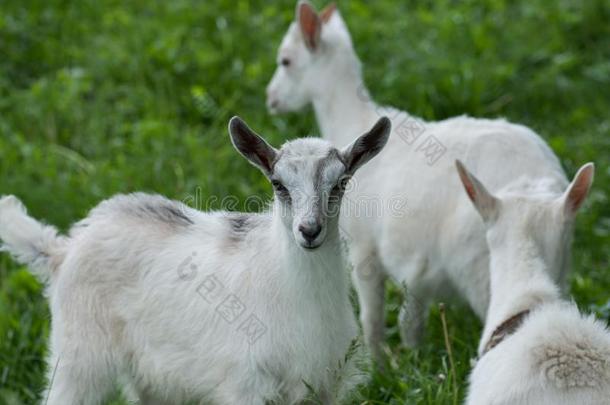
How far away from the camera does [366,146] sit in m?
4.36

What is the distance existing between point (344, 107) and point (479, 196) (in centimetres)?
180

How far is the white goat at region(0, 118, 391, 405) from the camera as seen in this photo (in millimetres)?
4293

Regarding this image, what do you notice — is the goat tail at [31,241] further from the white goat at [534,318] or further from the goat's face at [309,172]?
the white goat at [534,318]

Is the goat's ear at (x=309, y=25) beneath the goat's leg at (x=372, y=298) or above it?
above

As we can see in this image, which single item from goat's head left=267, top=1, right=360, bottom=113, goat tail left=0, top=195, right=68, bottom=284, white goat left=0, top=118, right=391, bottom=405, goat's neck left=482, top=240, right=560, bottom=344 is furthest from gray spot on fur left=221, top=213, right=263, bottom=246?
goat's head left=267, top=1, right=360, bottom=113

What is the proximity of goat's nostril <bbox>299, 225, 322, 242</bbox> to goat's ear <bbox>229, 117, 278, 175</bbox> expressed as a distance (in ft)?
1.14

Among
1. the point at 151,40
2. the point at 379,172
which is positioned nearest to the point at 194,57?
the point at 151,40

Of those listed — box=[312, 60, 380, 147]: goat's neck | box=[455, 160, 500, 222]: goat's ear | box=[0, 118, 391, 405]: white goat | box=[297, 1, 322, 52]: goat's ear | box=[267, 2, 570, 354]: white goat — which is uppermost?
box=[0, 118, 391, 405]: white goat

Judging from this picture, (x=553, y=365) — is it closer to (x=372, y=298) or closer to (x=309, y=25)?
(x=372, y=298)

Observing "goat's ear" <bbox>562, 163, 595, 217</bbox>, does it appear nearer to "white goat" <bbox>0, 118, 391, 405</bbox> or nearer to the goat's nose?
"white goat" <bbox>0, 118, 391, 405</bbox>

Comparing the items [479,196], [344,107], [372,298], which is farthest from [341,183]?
[344,107]

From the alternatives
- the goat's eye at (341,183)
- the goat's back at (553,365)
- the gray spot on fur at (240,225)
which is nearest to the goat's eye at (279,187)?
the goat's eye at (341,183)

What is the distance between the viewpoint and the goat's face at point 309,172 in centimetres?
410

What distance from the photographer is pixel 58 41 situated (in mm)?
9438
